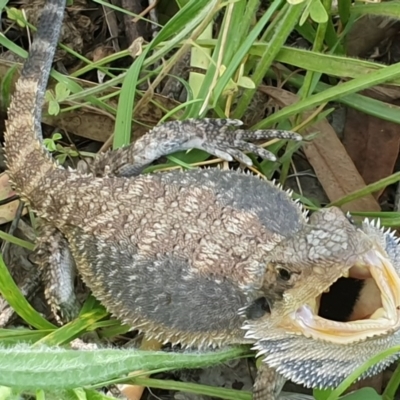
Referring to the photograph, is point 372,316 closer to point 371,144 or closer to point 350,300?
point 350,300

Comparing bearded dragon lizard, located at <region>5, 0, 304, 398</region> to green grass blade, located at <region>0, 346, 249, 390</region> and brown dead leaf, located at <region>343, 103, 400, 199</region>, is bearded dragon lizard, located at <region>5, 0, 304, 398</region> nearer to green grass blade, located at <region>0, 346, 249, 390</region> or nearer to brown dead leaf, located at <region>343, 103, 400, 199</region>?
brown dead leaf, located at <region>343, 103, 400, 199</region>

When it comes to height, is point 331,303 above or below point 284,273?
below

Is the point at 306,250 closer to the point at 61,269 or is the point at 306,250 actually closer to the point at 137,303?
the point at 137,303

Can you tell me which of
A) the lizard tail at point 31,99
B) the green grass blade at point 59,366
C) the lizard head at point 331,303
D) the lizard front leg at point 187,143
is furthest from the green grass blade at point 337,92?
the green grass blade at point 59,366

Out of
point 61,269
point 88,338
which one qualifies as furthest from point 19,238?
point 88,338

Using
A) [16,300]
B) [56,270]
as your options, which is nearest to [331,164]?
[56,270]

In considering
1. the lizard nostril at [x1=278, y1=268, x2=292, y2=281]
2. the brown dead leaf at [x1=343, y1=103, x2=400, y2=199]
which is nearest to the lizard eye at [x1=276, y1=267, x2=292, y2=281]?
the lizard nostril at [x1=278, y1=268, x2=292, y2=281]

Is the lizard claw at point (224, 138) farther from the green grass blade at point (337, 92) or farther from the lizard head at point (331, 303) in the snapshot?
the lizard head at point (331, 303)
